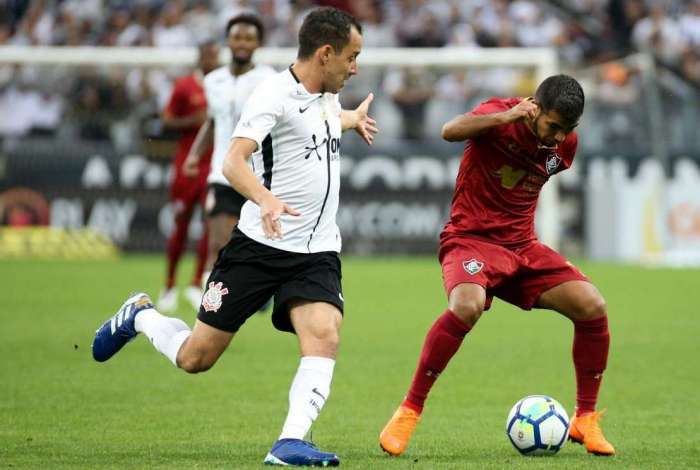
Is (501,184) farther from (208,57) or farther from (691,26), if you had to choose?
(691,26)

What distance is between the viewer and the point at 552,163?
282 inches

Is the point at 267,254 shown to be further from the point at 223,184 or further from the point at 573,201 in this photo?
the point at 573,201

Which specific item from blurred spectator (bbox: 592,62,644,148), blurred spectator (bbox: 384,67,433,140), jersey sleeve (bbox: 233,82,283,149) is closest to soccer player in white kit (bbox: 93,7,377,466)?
jersey sleeve (bbox: 233,82,283,149)

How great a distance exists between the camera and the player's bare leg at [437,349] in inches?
268

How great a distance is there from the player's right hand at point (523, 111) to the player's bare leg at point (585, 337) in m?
0.96

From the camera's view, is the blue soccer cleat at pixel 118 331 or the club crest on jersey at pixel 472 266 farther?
the blue soccer cleat at pixel 118 331

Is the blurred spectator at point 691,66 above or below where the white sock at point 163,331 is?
above

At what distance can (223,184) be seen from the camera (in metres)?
11.6

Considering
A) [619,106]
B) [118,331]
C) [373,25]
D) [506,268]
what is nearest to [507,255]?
[506,268]

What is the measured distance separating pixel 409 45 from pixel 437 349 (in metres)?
17.7

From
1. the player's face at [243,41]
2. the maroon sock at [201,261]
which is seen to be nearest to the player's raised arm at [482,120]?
the player's face at [243,41]

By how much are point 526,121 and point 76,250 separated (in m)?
15.6

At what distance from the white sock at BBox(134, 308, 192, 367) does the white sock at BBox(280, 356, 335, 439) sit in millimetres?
789

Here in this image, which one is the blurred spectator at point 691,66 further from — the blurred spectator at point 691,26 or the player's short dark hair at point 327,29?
the player's short dark hair at point 327,29
